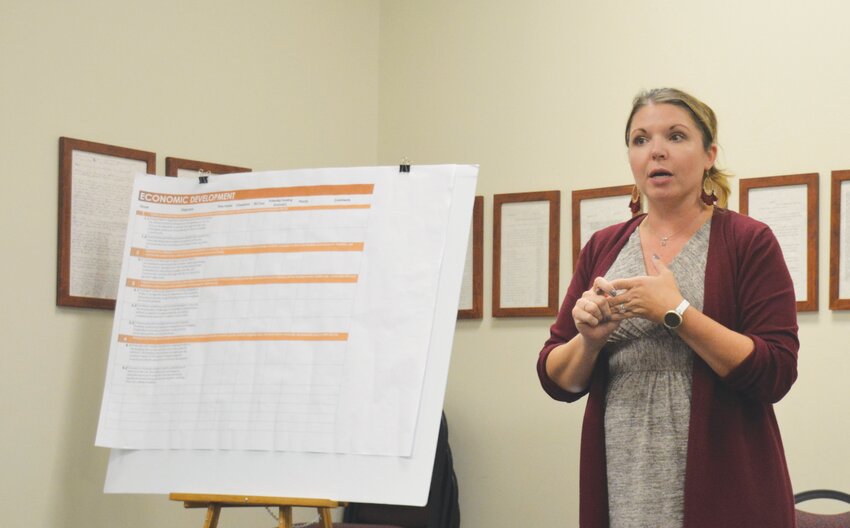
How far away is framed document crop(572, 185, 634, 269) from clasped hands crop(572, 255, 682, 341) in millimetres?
1885

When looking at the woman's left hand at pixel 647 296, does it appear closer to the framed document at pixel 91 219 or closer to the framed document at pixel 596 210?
the framed document at pixel 596 210

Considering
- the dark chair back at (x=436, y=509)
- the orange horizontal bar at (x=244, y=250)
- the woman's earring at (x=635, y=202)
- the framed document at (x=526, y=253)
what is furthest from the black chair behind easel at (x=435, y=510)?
the woman's earring at (x=635, y=202)

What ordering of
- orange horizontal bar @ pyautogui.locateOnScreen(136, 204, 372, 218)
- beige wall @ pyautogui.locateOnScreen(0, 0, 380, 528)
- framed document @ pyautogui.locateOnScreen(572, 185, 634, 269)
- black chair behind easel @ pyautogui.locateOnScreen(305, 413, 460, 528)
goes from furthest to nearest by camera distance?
black chair behind easel @ pyautogui.locateOnScreen(305, 413, 460, 528)
framed document @ pyautogui.locateOnScreen(572, 185, 634, 269)
beige wall @ pyautogui.locateOnScreen(0, 0, 380, 528)
orange horizontal bar @ pyautogui.locateOnScreen(136, 204, 372, 218)

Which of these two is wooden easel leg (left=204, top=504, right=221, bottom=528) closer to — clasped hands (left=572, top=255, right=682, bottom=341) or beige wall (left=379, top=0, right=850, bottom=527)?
clasped hands (left=572, top=255, right=682, bottom=341)

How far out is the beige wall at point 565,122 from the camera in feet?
10.4

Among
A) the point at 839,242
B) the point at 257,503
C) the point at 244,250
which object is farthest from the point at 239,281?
the point at 839,242

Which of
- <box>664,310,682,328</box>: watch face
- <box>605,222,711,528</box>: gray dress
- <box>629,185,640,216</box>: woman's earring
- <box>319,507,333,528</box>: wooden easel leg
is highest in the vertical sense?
<box>629,185,640,216</box>: woman's earring

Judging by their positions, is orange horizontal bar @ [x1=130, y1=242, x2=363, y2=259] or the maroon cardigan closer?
the maroon cardigan

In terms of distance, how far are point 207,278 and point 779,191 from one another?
1826mm

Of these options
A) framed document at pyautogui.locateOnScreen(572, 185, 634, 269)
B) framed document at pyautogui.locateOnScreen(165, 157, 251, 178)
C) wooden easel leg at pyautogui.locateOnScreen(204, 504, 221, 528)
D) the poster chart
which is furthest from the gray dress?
framed document at pyautogui.locateOnScreen(165, 157, 251, 178)

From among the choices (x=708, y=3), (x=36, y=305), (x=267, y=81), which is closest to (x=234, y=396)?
(x=36, y=305)

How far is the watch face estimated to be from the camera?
1.61 m

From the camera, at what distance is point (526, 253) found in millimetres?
3814

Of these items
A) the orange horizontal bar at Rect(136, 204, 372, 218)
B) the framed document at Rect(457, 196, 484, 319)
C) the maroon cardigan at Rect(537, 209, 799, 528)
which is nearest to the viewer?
the maroon cardigan at Rect(537, 209, 799, 528)
